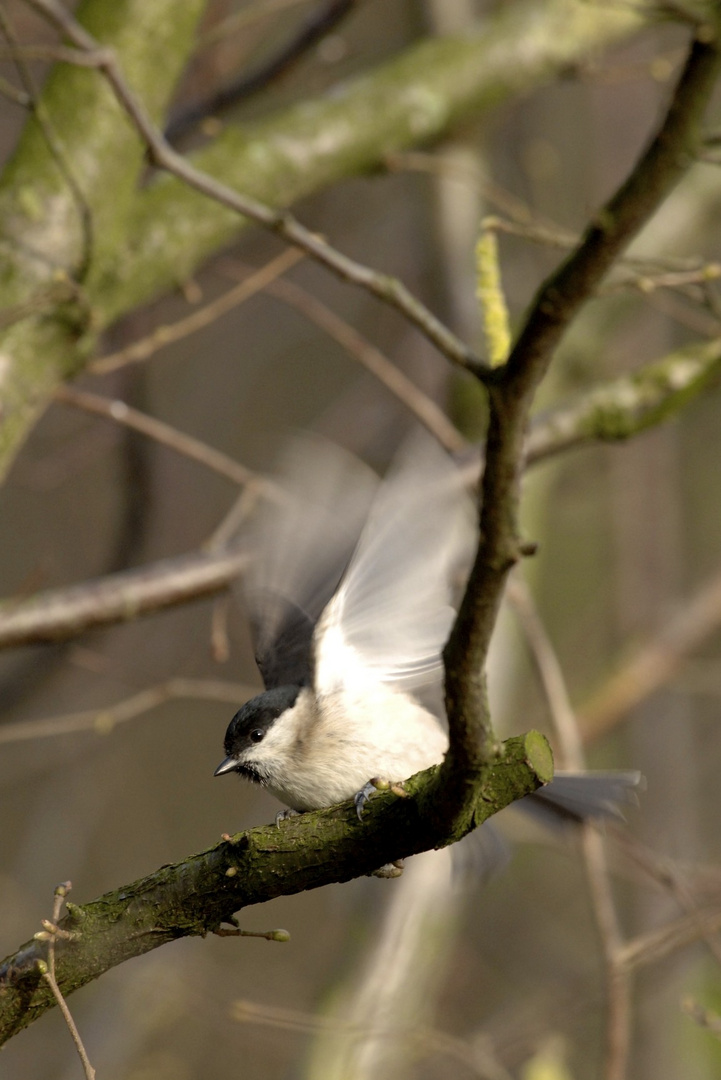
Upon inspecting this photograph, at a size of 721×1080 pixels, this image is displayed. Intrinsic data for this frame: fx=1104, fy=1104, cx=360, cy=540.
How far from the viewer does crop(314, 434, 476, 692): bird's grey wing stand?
1762mm

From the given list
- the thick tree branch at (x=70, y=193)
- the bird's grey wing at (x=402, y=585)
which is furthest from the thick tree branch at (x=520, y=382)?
the thick tree branch at (x=70, y=193)

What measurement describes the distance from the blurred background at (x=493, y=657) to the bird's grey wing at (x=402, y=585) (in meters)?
1.06

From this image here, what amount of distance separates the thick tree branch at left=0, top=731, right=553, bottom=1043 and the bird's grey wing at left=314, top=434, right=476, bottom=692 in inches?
21.8

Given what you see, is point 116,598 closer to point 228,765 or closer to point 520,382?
point 228,765

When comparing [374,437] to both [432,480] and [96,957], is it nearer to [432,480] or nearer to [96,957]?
[432,480]

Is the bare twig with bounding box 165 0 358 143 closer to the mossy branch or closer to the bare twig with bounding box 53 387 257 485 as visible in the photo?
the mossy branch

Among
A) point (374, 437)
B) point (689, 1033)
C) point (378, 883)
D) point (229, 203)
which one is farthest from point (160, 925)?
point (374, 437)

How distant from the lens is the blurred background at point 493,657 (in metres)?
3.65

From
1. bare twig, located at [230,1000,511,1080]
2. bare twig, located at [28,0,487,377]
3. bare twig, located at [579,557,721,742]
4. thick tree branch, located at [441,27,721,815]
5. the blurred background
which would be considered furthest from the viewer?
bare twig, located at [579,557,721,742]

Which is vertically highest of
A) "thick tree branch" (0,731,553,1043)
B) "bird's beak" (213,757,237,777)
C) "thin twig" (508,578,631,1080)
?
"thick tree branch" (0,731,553,1043)

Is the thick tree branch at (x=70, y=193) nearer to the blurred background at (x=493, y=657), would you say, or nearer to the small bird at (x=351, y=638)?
the blurred background at (x=493, y=657)

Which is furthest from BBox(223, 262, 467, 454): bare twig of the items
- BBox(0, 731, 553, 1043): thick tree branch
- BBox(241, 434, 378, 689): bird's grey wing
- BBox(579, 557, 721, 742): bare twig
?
BBox(0, 731, 553, 1043): thick tree branch

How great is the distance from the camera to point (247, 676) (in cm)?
568

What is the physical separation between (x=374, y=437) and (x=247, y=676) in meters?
1.59
